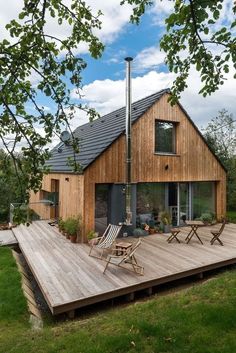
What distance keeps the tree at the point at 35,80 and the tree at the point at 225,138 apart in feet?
48.8

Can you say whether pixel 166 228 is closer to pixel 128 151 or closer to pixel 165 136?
pixel 128 151

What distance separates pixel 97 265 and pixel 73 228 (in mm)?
2387

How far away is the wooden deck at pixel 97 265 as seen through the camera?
558 centimetres

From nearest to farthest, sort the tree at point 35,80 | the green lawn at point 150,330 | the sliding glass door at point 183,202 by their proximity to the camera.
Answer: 1. the tree at point 35,80
2. the green lawn at point 150,330
3. the sliding glass door at point 183,202

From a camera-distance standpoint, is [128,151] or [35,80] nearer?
[35,80]

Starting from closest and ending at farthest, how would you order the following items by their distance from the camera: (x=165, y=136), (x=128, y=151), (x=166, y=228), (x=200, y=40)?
(x=200, y=40) → (x=128, y=151) → (x=166, y=228) → (x=165, y=136)

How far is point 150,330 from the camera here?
148 inches

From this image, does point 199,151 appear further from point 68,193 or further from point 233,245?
point 68,193

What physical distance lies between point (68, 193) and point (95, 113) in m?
7.89

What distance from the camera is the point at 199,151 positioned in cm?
1288

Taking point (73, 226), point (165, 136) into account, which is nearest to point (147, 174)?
point (165, 136)

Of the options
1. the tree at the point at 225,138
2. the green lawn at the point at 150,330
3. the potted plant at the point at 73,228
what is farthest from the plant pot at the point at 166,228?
the tree at the point at 225,138

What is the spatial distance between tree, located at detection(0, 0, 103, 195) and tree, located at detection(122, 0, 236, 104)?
1.20 m

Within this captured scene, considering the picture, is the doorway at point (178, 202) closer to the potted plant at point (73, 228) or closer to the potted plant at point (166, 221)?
the potted plant at point (166, 221)
